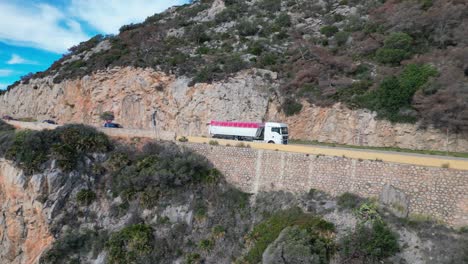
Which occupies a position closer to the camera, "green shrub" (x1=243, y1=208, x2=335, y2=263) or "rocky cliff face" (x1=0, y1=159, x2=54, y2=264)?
"green shrub" (x1=243, y1=208, x2=335, y2=263)

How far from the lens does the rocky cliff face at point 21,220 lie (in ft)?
85.9

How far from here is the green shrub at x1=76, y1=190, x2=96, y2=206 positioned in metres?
26.0

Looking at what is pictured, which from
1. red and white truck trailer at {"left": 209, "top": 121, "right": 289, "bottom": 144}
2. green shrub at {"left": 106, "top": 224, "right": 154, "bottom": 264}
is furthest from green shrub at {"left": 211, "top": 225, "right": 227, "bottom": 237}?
red and white truck trailer at {"left": 209, "top": 121, "right": 289, "bottom": 144}

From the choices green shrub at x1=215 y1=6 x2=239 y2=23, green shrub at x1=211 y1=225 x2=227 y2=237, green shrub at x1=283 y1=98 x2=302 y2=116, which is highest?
green shrub at x1=215 y1=6 x2=239 y2=23

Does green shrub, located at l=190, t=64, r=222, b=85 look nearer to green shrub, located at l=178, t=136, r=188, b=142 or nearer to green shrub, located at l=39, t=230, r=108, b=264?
green shrub, located at l=178, t=136, r=188, b=142

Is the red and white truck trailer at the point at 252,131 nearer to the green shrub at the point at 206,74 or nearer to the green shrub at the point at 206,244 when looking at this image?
the green shrub at the point at 206,74

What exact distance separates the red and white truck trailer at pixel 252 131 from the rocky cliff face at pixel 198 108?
3.32 metres

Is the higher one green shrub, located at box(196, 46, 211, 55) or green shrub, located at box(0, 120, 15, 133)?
green shrub, located at box(196, 46, 211, 55)

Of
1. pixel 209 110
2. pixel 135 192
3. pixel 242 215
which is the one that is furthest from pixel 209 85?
pixel 242 215

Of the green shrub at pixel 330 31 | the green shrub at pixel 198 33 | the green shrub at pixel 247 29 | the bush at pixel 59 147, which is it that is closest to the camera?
the bush at pixel 59 147

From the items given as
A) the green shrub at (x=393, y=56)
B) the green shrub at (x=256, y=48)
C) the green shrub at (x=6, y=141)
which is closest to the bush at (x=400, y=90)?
the green shrub at (x=393, y=56)

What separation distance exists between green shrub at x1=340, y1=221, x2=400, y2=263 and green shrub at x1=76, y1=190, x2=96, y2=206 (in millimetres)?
18323

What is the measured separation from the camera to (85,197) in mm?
26047

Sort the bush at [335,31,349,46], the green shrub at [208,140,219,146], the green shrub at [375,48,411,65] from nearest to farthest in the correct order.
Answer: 1. the green shrub at [208,140,219,146]
2. the green shrub at [375,48,411,65]
3. the bush at [335,31,349,46]
